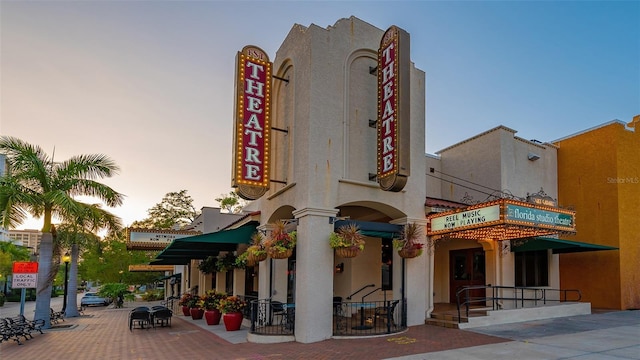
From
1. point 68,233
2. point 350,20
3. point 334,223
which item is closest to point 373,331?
point 334,223

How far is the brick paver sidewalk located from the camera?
33.6 feet

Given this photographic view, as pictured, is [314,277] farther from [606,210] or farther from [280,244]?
[606,210]

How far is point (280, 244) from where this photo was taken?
39.9ft

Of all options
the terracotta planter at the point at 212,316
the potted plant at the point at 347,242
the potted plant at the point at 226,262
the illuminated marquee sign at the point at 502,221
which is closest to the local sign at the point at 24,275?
the terracotta planter at the point at 212,316

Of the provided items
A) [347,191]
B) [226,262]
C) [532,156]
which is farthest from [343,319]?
[532,156]

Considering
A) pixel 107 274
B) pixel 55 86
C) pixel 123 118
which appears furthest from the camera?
pixel 107 274

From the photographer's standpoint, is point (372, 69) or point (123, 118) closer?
point (372, 69)

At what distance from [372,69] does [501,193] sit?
736 cm

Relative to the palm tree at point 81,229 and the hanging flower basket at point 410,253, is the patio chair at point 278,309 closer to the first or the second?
the hanging flower basket at point 410,253

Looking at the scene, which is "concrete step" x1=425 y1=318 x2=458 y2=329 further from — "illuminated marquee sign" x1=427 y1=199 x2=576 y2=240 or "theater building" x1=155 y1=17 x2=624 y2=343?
"illuminated marquee sign" x1=427 y1=199 x2=576 y2=240

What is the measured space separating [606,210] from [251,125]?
15.3 m

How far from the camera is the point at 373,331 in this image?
492 inches

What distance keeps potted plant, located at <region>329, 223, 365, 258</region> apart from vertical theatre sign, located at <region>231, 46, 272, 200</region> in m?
2.74

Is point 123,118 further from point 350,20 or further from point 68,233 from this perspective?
point 350,20
